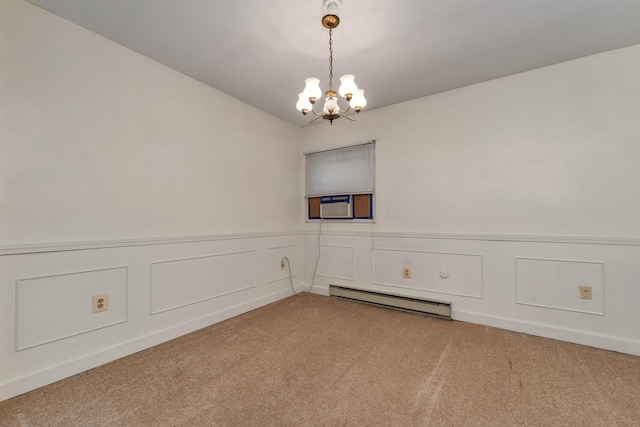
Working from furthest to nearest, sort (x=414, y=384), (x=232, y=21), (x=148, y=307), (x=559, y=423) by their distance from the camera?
1. (x=148, y=307)
2. (x=232, y=21)
3. (x=414, y=384)
4. (x=559, y=423)

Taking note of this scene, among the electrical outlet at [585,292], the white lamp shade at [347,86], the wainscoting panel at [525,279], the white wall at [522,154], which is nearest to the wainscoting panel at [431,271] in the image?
the wainscoting panel at [525,279]

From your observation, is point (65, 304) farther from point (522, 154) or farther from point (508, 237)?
point (522, 154)

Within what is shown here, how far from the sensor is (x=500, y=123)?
9.17ft

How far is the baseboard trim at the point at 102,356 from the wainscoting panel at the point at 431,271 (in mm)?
1804

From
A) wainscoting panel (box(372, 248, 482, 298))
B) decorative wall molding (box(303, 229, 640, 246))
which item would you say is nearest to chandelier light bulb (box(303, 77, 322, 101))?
decorative wall molding (box(303, 229, 640, 246))

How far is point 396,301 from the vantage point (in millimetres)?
3252

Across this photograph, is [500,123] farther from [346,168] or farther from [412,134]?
[346,168]

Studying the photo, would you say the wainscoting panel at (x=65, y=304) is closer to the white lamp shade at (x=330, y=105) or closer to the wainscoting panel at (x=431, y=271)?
the white lamp shade at (x=330, y=105)

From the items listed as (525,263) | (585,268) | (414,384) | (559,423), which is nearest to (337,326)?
(414,384)

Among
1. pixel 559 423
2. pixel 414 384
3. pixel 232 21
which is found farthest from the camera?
pixel 232 21

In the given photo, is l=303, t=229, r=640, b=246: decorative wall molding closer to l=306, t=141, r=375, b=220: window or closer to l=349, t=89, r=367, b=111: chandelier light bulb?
l=306, t=141, r=375, b=220: window

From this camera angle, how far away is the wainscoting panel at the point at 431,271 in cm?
291

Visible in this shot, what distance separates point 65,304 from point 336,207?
2.87 m

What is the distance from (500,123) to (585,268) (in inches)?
60.7
